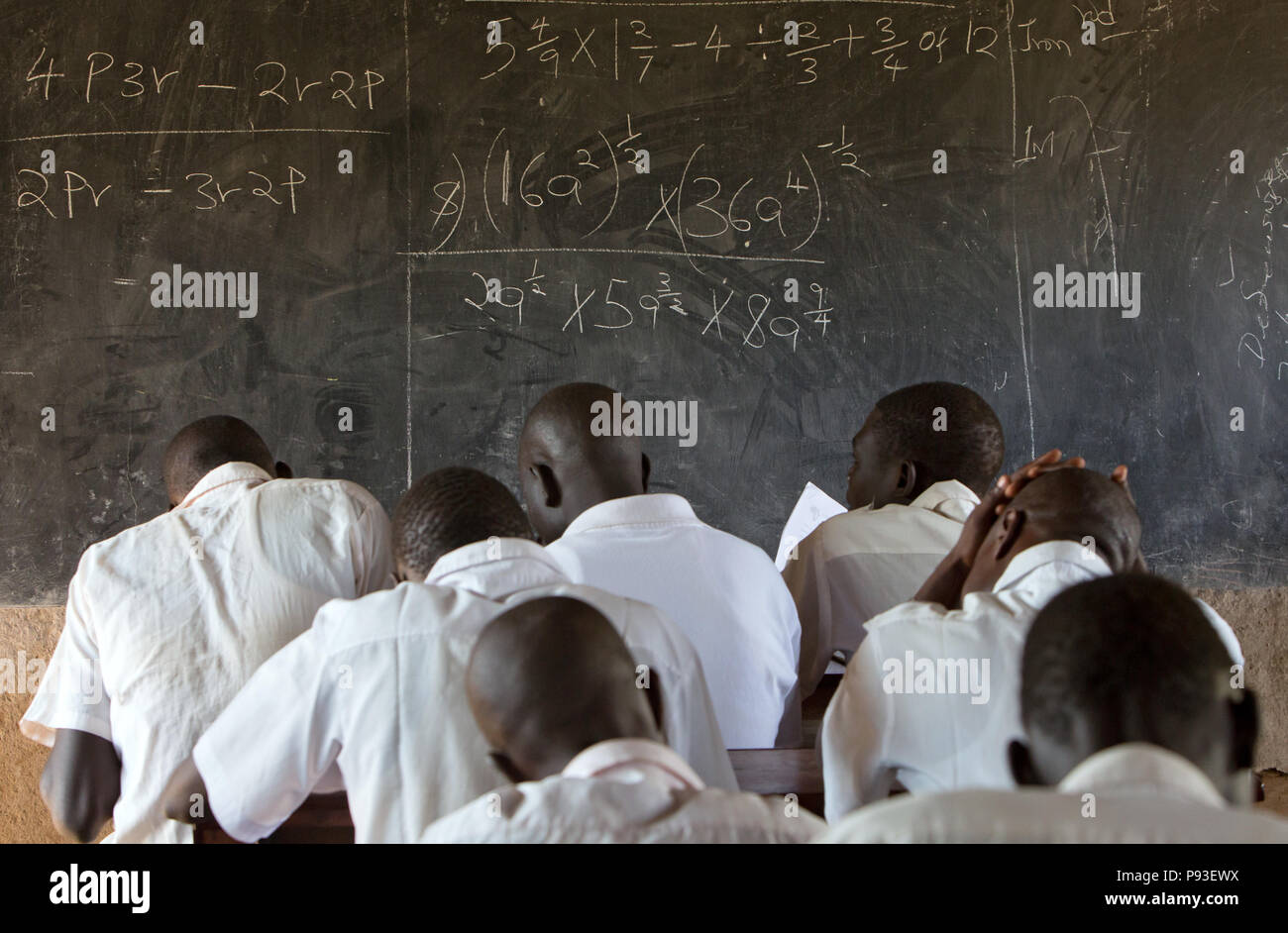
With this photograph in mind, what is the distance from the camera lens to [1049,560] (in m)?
1.71

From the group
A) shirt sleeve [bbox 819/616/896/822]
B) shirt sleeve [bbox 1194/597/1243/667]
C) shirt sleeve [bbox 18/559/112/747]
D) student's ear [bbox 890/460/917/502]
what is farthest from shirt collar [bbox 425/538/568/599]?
student's ear [bbox 890/460/917/502]

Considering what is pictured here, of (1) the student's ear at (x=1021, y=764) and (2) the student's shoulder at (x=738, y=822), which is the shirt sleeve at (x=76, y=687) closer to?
(2) the student's shoulder at (x=738, y=822)

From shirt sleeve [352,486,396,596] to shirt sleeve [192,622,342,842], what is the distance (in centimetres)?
71

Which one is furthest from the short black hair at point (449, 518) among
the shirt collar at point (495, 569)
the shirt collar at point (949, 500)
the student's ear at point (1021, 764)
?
the shirt collar at point (949, 500)

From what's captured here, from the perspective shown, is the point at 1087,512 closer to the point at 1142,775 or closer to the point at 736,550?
the point at 736,550

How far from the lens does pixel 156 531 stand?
216 cm

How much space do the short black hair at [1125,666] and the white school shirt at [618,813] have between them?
24cm

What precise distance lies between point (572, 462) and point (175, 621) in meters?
0.82

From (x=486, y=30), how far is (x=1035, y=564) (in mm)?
3047

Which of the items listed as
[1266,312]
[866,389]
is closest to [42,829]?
[866,389]

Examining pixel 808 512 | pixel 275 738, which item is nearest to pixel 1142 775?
pixel 275 738

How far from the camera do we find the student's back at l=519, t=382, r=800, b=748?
2244 mm
